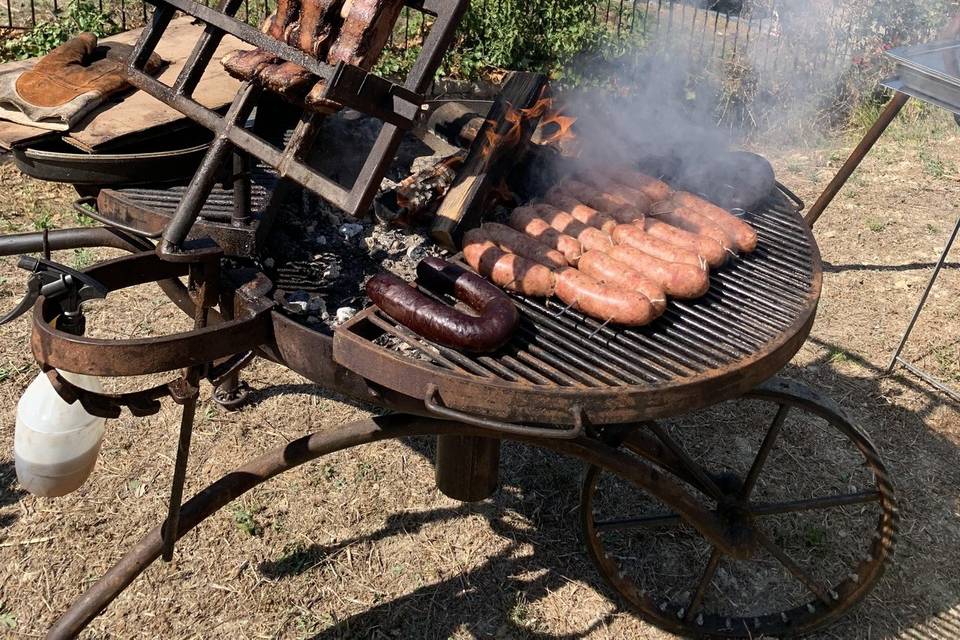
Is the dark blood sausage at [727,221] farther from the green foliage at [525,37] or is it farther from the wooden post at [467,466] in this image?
the green foliage at [525,37]

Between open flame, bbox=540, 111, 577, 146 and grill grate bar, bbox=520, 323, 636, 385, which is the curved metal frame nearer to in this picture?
grill grate bar, bbox=520, 323, 636, 385

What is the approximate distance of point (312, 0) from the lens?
2771 millimetres

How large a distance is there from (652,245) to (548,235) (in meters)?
0.42

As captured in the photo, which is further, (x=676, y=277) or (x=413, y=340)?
(x=676, y=277)

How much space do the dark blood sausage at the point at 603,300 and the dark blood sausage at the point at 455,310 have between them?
0.26m

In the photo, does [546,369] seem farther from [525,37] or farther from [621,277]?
[525,37]

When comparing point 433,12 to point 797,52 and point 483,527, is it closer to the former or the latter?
point 483,527

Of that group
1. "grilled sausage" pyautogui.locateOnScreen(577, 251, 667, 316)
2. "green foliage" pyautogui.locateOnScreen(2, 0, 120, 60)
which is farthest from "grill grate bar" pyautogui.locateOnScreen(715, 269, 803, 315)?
"green foliage" pyautogui.locateOnScreen(2, 0, 120, 60)

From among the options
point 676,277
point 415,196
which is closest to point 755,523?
point 676,277

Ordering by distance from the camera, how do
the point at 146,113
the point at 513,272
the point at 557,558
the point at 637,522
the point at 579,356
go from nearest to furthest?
the point at 579,356, the point at 513,272, the point at 146,113, the point at 637,522, the point at 557,558

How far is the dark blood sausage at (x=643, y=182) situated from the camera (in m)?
3.70

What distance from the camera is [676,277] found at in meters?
3.07

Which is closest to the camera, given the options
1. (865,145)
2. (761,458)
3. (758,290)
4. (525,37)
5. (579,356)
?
(579,356)

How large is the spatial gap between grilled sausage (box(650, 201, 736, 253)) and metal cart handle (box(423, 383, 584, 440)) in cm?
129
